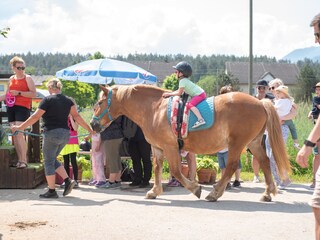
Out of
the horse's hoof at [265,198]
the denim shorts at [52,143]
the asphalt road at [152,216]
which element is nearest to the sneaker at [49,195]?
the asphalt road at [152,216]

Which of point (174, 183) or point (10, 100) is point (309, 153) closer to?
point (174, 183)

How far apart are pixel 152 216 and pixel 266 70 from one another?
417ft

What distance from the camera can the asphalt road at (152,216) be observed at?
245 inches

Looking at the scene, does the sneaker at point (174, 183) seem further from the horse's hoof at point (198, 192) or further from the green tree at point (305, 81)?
the green tree at point (305, 81)

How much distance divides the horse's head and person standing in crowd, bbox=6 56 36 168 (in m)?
1.46

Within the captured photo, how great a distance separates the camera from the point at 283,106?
33.9 ft

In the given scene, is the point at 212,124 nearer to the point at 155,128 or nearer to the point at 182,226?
the point at 155,128

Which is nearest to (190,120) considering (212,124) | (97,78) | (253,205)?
(212,124)

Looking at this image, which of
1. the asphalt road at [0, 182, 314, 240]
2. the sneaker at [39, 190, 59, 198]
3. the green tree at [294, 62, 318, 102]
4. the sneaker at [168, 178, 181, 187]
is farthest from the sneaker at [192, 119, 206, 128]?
the green tree at [294, 62, 318, 102]

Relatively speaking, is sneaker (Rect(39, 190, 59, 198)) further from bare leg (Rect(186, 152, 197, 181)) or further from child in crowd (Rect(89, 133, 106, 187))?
bare leg (Rect(186, 152, 197, 181))

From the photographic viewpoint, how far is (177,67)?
8820 millimetres

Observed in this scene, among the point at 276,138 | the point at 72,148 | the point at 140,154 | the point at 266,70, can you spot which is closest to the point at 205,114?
the point at 276,138

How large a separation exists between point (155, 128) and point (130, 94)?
82 cm

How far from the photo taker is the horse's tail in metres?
8.73
